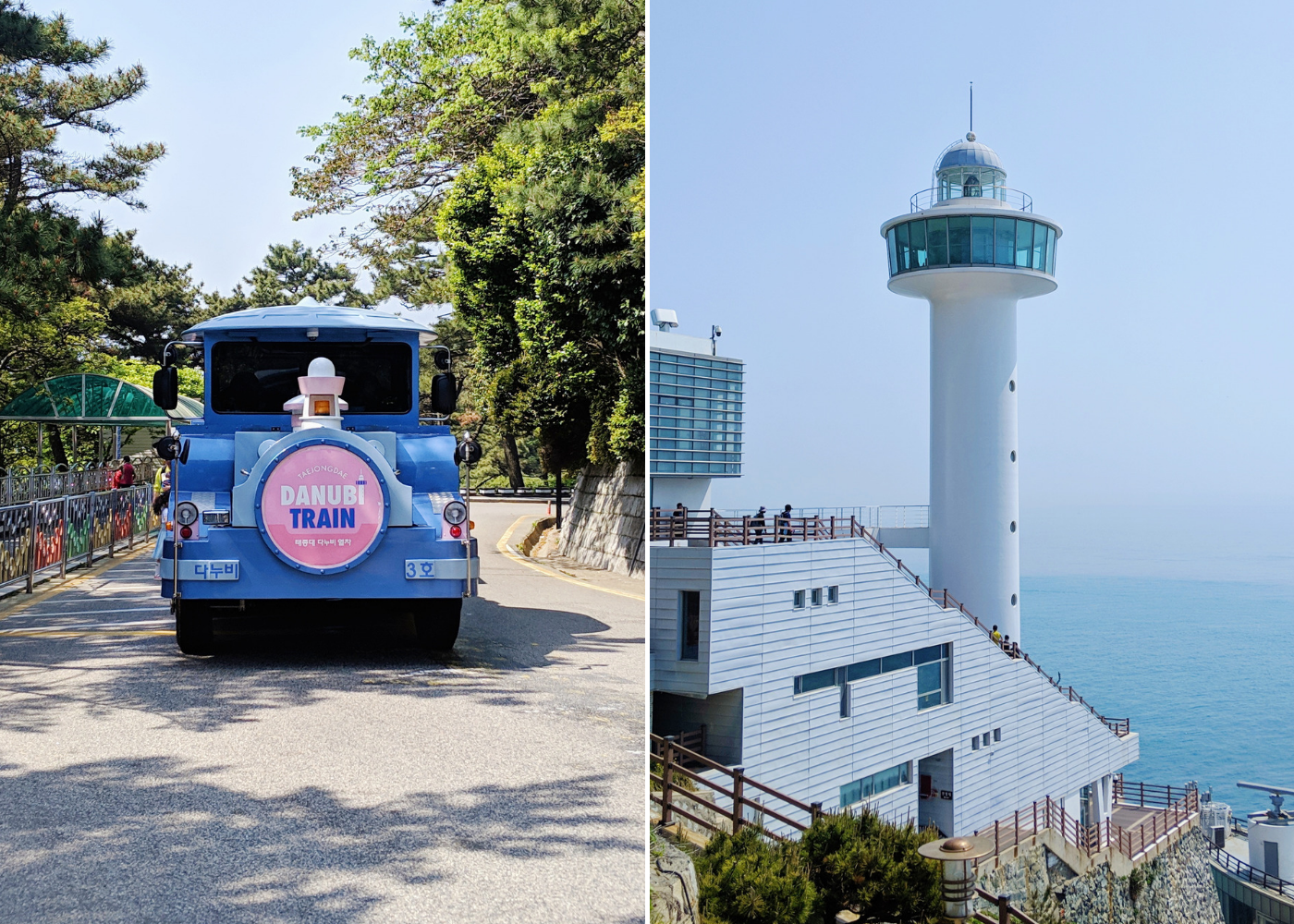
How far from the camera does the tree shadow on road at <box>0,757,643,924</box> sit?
11.1 ft

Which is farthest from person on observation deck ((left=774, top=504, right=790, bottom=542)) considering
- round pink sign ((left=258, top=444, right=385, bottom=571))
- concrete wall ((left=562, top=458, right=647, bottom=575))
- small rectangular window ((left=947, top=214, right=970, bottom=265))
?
concrete wall ((left=562, top=458, right=647, bottom=575))

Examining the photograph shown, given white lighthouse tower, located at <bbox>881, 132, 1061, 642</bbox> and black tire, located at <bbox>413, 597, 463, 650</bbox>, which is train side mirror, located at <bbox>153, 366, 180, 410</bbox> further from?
white lighthouse tower, located at <bbox>881, 132, 1061, 642</bbox>

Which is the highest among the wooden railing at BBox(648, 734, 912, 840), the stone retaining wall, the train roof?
the train roof

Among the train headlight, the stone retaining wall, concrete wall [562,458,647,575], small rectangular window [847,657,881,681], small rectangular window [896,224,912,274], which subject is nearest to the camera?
small rectangular window [847,657,881,681]

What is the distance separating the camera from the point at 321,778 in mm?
4621

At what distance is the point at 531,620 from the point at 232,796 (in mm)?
4373

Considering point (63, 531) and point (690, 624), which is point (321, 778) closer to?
point (690, 624)

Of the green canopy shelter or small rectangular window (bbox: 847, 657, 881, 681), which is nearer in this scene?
small rectangular window (bbox: 847, 657, 881, 681)

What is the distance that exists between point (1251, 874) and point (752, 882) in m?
2.10

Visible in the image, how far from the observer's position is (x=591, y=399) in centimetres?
1473

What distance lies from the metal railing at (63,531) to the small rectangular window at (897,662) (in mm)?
8248

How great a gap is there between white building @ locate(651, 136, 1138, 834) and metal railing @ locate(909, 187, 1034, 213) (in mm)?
46

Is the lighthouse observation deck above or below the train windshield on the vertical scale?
above

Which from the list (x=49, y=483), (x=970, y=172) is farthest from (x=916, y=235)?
(x=49, y=483)
